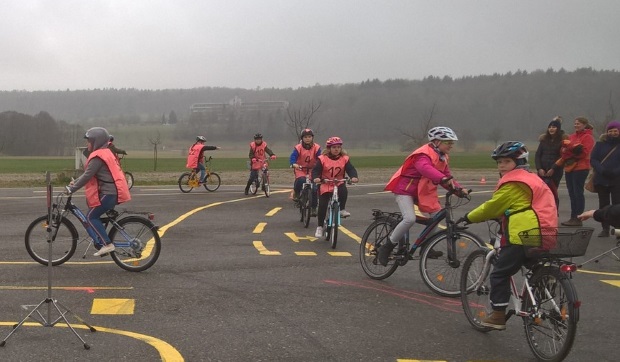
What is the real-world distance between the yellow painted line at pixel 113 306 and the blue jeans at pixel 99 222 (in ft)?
5.65

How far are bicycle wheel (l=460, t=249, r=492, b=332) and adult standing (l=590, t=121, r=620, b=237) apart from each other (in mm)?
5798

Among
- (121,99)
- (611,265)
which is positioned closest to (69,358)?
(611,265)

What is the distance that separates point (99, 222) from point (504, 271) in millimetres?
5282

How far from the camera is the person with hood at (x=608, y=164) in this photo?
34.7 feet

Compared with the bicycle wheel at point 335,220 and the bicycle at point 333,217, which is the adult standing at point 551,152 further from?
the bicycle wheel at point 335,220

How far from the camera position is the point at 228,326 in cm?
568

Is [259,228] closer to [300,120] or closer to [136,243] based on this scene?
[136,243]

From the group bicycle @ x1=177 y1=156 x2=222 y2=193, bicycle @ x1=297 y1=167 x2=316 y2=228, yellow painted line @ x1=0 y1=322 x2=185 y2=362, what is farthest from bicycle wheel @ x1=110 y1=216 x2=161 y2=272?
bicycle @ x1=177 y1=156 x2=222 y2=193

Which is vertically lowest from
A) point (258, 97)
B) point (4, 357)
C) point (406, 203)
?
point (4, 357)

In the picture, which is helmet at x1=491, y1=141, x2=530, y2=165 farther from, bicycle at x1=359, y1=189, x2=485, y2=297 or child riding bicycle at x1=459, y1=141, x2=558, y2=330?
bicycle at x1=359, y1=189, x2=485, y2=297

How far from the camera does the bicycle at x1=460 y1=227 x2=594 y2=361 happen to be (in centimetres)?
458

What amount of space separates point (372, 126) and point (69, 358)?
125926 millimetres

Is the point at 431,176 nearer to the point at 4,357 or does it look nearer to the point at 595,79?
the point at 4,357

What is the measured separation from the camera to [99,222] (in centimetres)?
820
